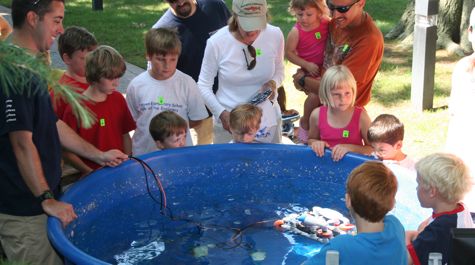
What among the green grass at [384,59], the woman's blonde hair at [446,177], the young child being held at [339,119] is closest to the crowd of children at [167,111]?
the young child being held at [339,119]

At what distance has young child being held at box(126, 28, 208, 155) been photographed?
4770 mm

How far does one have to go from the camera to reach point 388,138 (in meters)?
4.65

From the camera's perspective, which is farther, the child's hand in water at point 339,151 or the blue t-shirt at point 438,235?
the child's hand in water at point 339,151

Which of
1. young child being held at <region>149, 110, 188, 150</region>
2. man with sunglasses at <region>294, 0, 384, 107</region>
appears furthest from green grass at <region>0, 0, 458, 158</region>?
young child being held at <region>149, 110, 188, 150</region>

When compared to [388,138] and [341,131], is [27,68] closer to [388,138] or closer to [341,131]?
[388,138]

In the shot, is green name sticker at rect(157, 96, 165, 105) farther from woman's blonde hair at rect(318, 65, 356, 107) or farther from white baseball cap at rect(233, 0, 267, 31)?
woman's blonde hair at rect(318, 65, 356, 107)

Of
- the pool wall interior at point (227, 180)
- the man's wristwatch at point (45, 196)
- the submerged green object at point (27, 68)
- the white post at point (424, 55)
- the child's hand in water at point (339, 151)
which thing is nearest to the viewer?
the submerged green object at point (27, 68)

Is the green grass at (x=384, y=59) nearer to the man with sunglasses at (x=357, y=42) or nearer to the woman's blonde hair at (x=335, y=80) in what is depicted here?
the man with sunglasses at (x=357, y=42)

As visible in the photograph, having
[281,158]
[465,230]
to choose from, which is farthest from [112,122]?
[465,230]

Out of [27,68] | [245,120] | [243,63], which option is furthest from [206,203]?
[27,68]

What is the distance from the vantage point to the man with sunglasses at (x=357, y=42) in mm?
4926

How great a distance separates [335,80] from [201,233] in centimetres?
127

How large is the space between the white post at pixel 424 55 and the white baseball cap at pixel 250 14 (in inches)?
116

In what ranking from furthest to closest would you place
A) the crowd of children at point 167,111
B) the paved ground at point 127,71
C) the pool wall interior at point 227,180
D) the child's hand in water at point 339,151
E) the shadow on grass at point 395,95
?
the paved ground at point 127,71 < the shadow on grass at point 395,95 < the child's hand in water at point 339,151 < the pool wall interior at point 227,180 < the crowd of children at point 167,111
